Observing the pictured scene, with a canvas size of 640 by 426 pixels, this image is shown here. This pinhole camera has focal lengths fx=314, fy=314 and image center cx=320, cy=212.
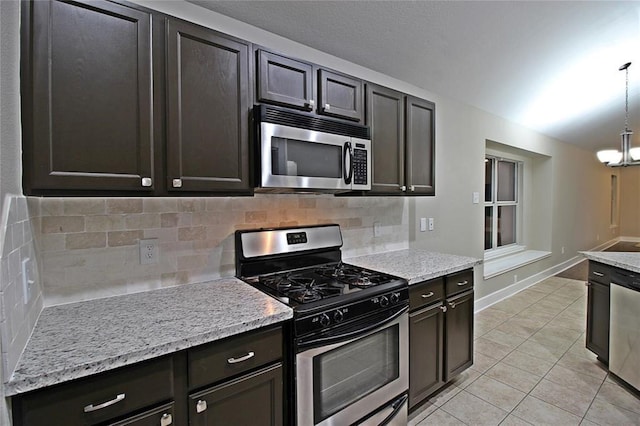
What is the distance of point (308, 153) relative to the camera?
6.05 ft

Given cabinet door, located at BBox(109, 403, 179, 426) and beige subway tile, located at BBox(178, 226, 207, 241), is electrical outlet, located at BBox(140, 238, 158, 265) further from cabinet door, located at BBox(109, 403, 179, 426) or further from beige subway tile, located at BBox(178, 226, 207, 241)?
cabinet door, located at BBox(109, 403, 179, 426)

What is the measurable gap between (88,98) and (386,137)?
70.7 inches

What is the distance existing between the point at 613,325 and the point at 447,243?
1448mm

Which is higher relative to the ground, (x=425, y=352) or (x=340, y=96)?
(x=340, y=96)

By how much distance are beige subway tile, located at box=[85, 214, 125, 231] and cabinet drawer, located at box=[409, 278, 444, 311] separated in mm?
1687

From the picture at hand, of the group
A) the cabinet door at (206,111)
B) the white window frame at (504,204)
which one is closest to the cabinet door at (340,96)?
the cabinet door at (206,111)

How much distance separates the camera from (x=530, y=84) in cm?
354

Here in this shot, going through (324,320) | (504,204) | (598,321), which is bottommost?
(598,321)

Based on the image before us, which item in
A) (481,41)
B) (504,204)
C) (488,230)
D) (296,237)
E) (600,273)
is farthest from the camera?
(504,204)


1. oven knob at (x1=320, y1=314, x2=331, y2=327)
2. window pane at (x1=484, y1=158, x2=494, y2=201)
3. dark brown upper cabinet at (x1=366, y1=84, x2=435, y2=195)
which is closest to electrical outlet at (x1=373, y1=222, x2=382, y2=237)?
dark brown upper cabinet at (x1=366, y1=84, x2=435, y2=195)

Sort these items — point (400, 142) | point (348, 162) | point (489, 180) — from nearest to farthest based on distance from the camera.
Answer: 1. point (348, 162)
2. point (400, 142)
3. point (489, 180)

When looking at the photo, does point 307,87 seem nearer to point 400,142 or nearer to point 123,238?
point 400,142

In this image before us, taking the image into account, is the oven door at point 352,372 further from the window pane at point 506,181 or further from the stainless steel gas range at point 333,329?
the window pane at point 506,181

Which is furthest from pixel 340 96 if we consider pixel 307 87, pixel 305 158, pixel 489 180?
pixel 489 180
